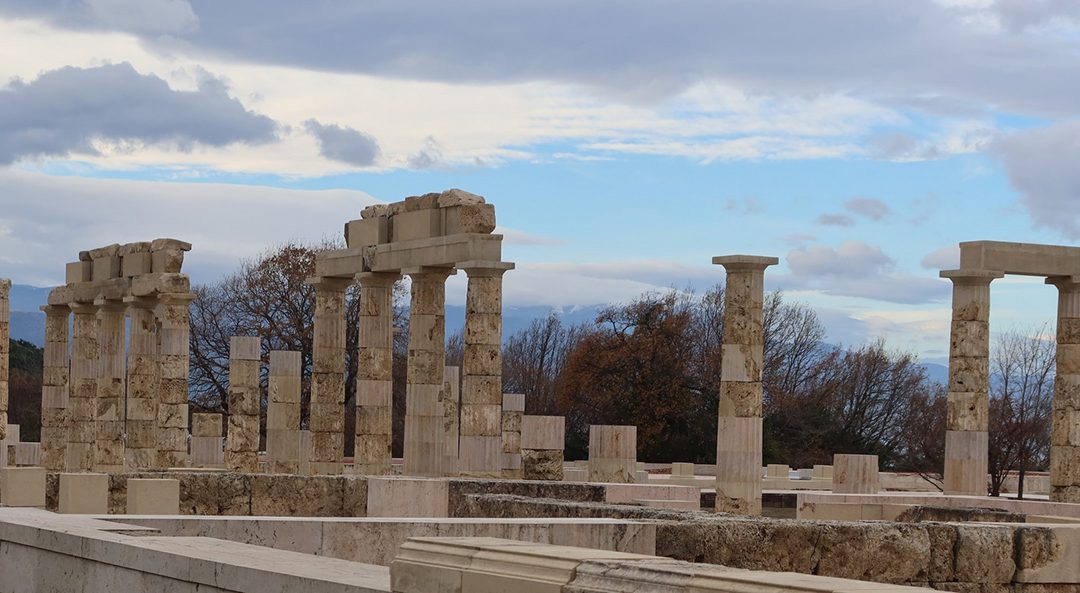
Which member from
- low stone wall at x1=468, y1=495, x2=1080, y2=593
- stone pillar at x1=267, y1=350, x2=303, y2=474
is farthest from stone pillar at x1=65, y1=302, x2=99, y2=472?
low stone wall at x1=468, y1=495, x2=1080, y2=593

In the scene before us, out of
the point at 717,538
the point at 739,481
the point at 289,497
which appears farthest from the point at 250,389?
the point at 717,538

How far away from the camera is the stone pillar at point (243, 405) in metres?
34.5

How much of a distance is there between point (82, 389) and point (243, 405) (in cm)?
790

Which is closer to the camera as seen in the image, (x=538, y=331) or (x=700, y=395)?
(x=700, y=395)

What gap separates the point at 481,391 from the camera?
1125 inches

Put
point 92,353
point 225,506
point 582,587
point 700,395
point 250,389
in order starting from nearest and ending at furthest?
1. point 582,587
2. point 225,506
3. point 250,389
4. point 92,353
5. point 700,395

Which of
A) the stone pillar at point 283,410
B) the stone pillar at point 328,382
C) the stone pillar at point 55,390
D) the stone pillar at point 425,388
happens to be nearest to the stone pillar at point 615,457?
the stone pillar at point 425,388

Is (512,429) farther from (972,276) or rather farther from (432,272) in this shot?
(972,276)

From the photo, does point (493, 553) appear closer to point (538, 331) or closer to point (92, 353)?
point (92, 353)

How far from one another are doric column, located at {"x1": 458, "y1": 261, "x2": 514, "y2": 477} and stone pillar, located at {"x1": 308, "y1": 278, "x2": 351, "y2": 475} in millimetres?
4990

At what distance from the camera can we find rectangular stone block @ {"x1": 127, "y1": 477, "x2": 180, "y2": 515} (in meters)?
15.5

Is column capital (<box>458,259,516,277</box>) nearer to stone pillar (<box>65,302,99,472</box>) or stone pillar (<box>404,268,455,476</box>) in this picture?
stone pillar (<box>404,268,455,476</box>)

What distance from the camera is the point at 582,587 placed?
7473 millimetres

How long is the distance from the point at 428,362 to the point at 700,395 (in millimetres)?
28608
